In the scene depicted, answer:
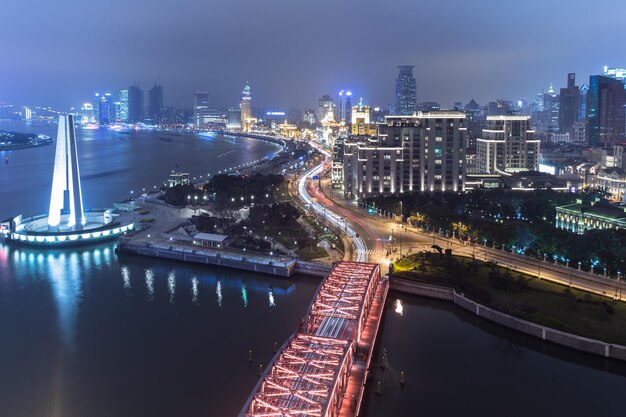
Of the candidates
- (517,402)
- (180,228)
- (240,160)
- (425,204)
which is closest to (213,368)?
(517,402)

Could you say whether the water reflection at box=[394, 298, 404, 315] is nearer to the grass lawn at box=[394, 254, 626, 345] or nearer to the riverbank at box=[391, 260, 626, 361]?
the riverbank at box=[391, 260, 626, 361]

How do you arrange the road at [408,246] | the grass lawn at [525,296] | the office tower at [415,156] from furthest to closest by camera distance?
the office tower at [415,156] → the road at [408,246] → the grass lawn at [525,296]

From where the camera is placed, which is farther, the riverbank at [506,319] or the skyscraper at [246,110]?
the skyscraper at [246,110]

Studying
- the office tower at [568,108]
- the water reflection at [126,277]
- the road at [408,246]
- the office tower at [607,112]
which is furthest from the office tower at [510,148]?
the office tower at [568,108]

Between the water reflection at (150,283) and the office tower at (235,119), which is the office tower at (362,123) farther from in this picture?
the office tower at (235,119)

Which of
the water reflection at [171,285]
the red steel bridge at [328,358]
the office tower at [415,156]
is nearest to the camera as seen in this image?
the red steel bridge at [328,358]

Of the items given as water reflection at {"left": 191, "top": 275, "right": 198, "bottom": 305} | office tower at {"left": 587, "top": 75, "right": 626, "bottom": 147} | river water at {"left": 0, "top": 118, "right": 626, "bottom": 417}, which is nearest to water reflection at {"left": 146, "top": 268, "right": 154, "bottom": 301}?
river water at {"left": 0, "top": 118, "right": 626, "bottom": 417}

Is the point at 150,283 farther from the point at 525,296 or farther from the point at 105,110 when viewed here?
the point at 105,110
